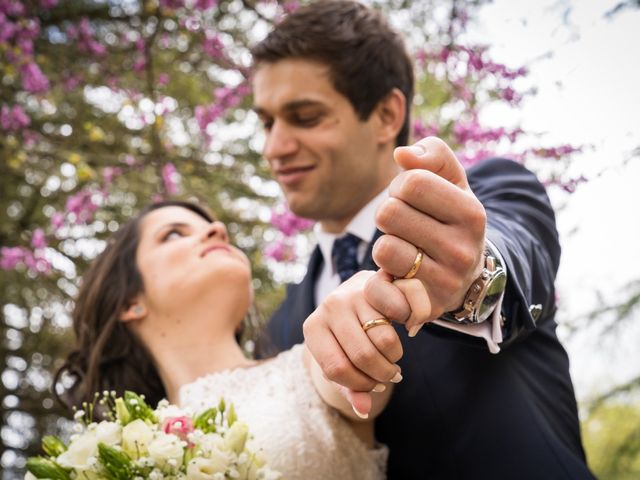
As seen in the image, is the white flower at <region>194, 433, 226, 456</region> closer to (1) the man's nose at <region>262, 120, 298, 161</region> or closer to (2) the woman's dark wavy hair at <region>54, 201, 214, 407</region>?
(2) the woman's dark wavy hair at <region>54, 201, 214, 407</region>

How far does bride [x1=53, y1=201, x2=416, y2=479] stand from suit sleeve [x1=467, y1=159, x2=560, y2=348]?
0.56m

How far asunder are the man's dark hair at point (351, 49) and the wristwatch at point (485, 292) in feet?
5.43

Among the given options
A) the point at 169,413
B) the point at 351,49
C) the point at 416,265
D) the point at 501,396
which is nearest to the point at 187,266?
the point at 169,413

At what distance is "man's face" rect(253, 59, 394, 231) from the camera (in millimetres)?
2920

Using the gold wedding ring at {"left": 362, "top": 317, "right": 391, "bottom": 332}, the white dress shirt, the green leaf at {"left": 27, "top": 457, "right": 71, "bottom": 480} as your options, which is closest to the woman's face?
the white dress shirt

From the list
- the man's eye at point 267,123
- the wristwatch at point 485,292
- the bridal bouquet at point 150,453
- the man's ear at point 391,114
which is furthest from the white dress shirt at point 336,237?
the wristwatch at point 485,292

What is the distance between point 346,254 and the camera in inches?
111

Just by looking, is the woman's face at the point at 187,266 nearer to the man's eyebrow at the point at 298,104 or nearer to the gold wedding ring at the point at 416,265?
the man's eyebrow at the point at 298,104

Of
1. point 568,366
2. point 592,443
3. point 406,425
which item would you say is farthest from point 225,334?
point 592,443

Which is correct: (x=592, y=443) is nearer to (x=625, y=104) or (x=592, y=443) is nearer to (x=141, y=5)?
(x=141, y=5)

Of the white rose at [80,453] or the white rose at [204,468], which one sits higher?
the white rose at [204,468]

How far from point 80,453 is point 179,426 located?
10.6 inches

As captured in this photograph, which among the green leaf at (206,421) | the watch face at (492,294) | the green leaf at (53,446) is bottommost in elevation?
the green leaf at (53,446)

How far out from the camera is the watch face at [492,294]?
1424mm
